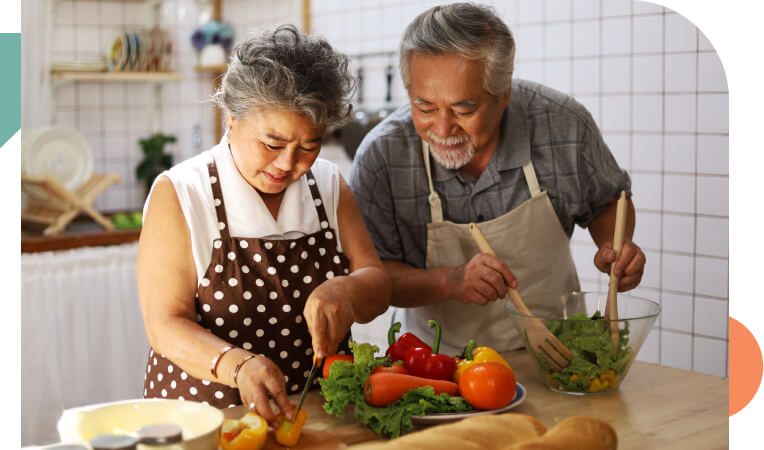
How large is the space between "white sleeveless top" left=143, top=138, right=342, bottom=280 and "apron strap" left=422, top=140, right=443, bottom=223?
0.25m

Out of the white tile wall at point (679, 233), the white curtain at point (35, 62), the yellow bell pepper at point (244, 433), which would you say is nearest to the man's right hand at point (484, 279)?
the yellow bell pepper at point (244, 433)

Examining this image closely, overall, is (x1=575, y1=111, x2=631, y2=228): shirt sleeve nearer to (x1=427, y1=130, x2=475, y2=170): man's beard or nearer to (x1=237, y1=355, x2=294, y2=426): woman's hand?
(x1=427, y1=130, x2=475, y2=170): man's beard

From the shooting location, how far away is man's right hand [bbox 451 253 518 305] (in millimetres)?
1461

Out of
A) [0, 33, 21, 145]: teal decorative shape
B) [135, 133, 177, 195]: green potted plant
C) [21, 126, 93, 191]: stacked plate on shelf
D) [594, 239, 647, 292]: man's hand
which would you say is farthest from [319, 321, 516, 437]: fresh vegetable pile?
[135, 133, 177, 195]: green potted plant

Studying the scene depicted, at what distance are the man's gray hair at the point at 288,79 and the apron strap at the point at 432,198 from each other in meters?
0.35

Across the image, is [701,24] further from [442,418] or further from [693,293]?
[693,293]

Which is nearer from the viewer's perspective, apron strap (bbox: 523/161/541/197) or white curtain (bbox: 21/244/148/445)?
apron strap (bbox: 523/161/541/197)

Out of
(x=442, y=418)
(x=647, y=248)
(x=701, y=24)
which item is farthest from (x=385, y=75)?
(x=701, y=24)

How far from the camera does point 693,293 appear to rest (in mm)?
2137

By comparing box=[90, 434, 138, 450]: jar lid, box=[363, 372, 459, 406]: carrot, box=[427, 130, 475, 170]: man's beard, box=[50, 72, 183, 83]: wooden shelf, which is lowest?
box=[363, 372, 459, 406]: carrot

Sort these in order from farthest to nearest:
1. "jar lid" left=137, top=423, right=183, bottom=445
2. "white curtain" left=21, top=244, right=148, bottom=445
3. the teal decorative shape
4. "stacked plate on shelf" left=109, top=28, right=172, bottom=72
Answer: "stacked plate on shelf" left=109, top=28, right=172, bottom=72 → "white curtain" left=21, top=244, right=148, bottom=445 → "jar lid" left=137, top=423, right=183, bottom=445 → the teal decorative shape

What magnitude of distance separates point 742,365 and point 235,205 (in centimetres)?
78

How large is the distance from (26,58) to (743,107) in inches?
113

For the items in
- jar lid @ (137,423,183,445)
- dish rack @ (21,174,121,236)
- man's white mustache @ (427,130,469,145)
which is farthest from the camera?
dish rack @ (21,174,121,236)
